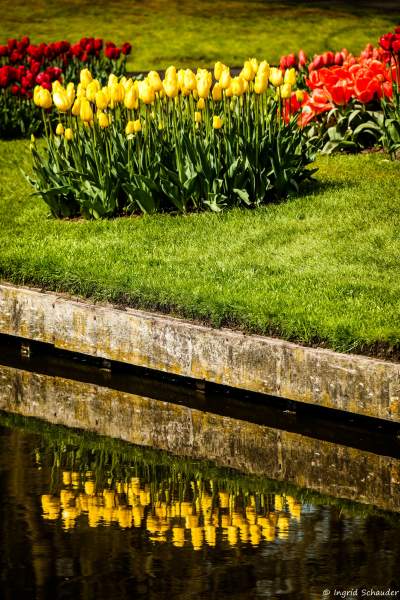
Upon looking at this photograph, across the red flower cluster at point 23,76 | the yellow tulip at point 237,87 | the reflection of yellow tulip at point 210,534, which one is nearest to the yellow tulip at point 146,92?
the yellow tulip at point 237,87

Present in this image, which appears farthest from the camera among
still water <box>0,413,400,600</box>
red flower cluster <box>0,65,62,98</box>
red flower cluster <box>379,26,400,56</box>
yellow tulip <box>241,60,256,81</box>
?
red flower cluster <box>0,65,62,98</box>

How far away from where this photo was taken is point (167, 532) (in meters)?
5.48

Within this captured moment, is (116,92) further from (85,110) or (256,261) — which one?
(256,261)

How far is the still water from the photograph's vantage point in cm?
492

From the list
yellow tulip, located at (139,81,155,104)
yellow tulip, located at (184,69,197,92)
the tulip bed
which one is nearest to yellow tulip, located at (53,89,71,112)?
the tulip bed

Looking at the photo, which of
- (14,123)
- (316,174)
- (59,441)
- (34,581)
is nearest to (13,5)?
(14,123)

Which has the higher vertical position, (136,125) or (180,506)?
(136,125)

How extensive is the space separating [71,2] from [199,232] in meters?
18.3

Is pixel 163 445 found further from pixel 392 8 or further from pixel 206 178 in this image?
pixel 392 8

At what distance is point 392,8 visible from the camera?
26.6m

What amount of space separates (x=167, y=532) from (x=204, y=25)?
1922 cm

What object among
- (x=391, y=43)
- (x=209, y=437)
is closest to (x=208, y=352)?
(x=209, y=437)

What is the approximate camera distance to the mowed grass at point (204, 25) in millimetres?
21828

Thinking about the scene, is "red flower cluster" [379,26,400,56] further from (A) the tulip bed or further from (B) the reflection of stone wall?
(B) the reflection of stone wall
